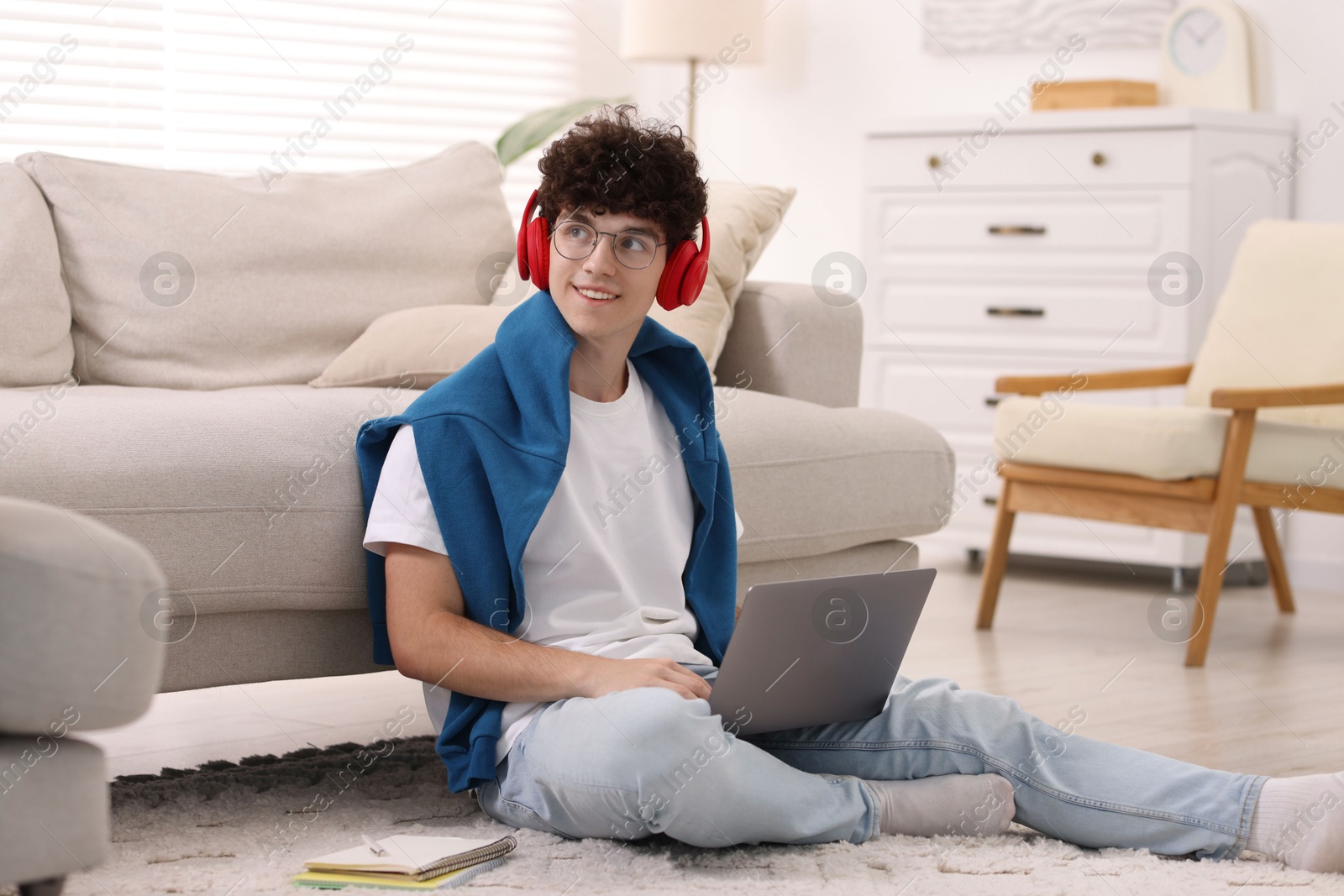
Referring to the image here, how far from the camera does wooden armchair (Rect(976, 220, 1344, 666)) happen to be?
286 centimetres

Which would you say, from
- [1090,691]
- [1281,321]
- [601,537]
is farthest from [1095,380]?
[601,537]

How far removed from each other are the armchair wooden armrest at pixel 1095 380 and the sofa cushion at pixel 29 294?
1.85 metres

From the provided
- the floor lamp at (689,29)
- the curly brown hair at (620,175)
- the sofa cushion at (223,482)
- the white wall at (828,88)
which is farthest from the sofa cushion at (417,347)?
the floor lamp at (689,29)

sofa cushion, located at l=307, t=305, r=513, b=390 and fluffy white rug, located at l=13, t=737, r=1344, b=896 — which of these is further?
sofa cushion, located at l=307, t=305, r=513, b=390

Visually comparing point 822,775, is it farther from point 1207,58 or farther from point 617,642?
point 1207,58

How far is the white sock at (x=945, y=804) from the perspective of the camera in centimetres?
157

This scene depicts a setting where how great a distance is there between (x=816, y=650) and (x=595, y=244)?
49 cm

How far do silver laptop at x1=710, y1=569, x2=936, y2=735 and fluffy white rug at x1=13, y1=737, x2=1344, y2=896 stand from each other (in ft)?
0.47

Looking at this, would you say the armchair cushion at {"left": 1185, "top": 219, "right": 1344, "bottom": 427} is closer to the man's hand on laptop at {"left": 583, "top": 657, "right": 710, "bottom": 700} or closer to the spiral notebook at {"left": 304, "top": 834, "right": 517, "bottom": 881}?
the man's hand on laptop at {"left": 583, "top": 657, "right": 710, "bottom": 700}

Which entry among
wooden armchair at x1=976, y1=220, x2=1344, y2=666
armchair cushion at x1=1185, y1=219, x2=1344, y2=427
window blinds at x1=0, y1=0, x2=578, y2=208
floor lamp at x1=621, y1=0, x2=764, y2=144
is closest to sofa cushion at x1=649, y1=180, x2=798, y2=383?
wooden armchair at x1=976, y1=220, x2=1344, y2=666

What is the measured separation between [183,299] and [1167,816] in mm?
1641

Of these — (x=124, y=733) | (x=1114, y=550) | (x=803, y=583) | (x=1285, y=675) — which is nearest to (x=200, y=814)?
(x=124, y=733)

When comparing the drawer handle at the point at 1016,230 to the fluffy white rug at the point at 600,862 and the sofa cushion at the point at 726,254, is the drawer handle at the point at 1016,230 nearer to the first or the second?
the sofa cushion at the point at 726,254

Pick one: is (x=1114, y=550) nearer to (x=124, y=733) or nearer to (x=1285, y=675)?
(x=1285, y=675)
